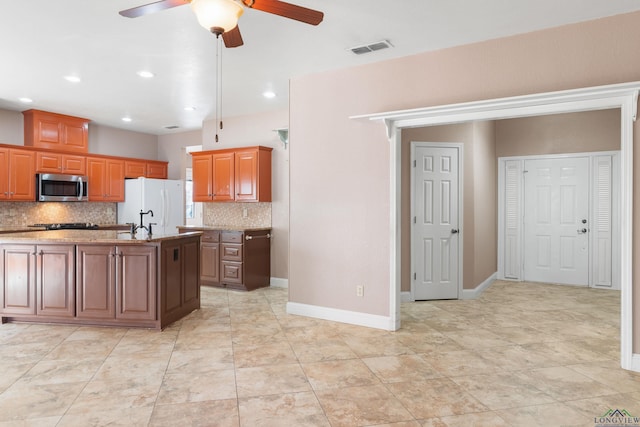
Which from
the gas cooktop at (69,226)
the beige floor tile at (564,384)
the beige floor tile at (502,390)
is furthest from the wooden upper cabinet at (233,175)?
the beige floor tile at (564,384)

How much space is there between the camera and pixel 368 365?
305 centimetres

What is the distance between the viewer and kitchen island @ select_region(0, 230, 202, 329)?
380 centimetres

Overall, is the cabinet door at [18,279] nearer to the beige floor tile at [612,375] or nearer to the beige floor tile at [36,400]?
the beige floor tile at [36,400]

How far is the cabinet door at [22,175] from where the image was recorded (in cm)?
555

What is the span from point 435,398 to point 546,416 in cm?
62

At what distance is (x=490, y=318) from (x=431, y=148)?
7.02 feet

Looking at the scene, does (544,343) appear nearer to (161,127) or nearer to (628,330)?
(628,330)

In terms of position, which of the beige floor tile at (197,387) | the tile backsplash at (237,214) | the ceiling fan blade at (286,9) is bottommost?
the beige floor tile at (197,387)

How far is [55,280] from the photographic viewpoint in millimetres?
3955

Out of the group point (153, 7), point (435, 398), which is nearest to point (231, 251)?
point (435, 398)

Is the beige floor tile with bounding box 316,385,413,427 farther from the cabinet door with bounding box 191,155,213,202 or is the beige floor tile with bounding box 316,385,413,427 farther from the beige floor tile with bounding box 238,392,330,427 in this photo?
the cabinet door with bounding box 191,155,213,202

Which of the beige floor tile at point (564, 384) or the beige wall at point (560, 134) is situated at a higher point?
the beige wall at point (560, 134)

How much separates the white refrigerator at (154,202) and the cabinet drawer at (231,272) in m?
1.65

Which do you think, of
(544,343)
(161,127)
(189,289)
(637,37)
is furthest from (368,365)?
(161,127)
